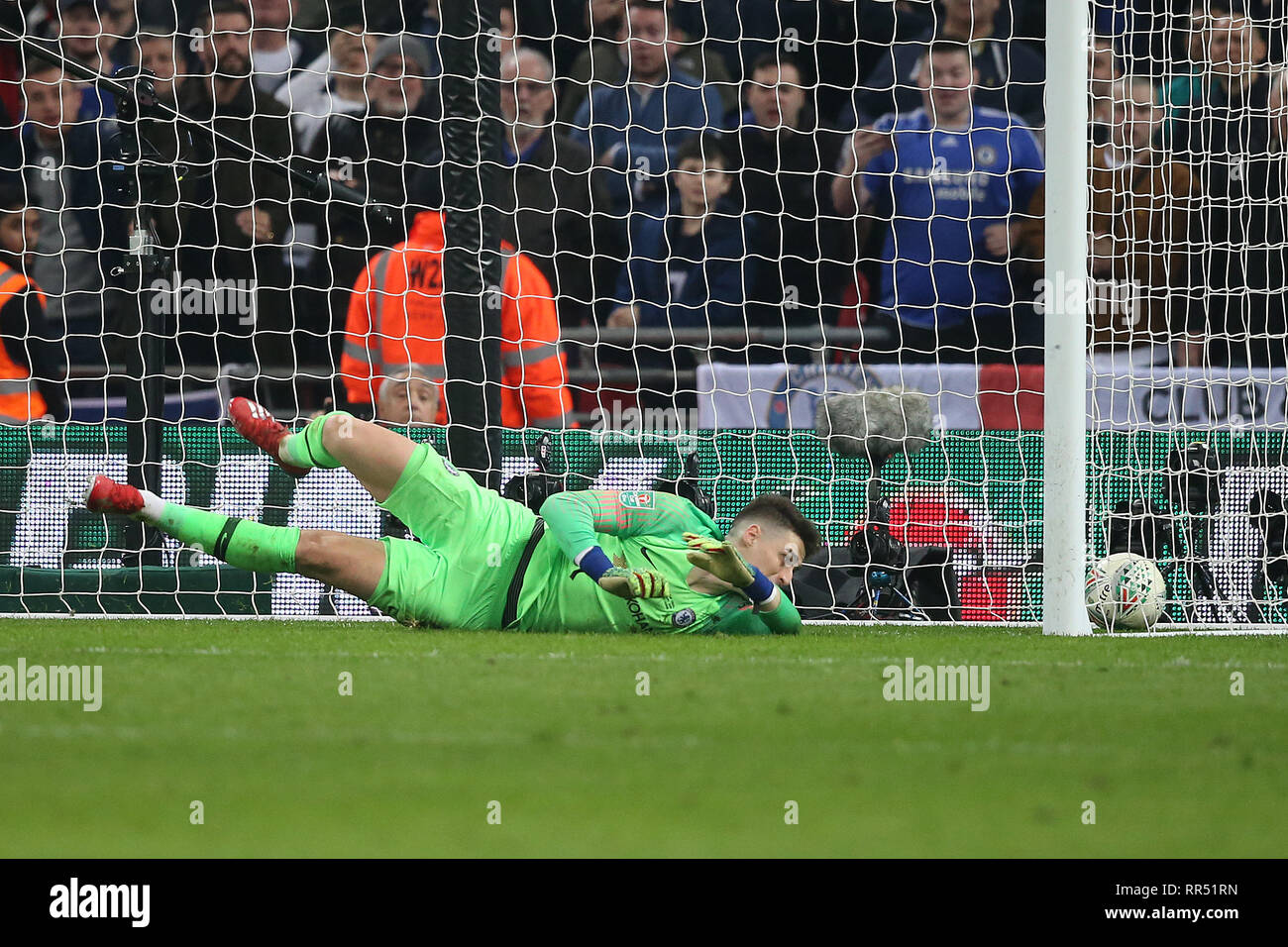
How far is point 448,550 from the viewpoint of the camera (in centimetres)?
616

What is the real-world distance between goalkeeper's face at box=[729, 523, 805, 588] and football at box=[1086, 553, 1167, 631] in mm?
1315

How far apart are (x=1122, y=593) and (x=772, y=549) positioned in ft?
5.02

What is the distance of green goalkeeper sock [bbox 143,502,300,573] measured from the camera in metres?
6.02

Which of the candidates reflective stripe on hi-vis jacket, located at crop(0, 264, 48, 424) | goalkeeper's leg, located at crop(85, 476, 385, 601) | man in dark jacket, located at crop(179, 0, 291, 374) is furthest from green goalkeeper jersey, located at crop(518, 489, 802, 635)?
reflective stripe on hi-vis jacket, located at crop(0, 264, 48, 424)

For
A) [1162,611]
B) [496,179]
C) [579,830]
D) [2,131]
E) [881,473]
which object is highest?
[2,131]

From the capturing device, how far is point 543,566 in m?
6.16

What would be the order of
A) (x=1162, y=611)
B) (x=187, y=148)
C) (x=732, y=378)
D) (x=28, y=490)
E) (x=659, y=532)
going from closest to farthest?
(x=659, y=532), (x=1162, y=611), (x=28, y=490), (x=732, y=378), (x=187, y=148)

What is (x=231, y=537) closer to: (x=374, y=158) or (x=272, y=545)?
(x=272, y=545)

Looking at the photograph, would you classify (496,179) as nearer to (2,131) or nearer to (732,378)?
(732,378)

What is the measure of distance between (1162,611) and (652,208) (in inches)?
145

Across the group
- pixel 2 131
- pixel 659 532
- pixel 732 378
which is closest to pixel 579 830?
pixel 659 532

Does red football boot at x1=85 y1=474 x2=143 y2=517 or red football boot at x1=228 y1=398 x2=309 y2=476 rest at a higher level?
red football boot at x1=228 y1=398 x2=309 y2=476

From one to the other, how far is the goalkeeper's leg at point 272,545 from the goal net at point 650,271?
1262 millimetres

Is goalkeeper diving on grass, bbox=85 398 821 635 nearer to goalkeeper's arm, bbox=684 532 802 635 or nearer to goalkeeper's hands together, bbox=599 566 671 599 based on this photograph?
goalkeeper's arm, bbox=684 532 802 635
